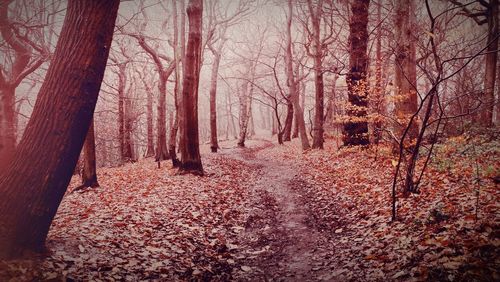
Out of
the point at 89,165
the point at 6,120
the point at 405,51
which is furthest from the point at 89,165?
the point at 405,51

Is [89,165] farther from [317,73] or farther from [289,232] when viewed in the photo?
[317,73]

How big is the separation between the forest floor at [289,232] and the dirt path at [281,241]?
2cm

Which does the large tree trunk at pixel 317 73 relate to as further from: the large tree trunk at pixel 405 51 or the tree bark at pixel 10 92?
the tree bark at pixel 10 92

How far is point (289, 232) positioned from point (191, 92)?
6.80m

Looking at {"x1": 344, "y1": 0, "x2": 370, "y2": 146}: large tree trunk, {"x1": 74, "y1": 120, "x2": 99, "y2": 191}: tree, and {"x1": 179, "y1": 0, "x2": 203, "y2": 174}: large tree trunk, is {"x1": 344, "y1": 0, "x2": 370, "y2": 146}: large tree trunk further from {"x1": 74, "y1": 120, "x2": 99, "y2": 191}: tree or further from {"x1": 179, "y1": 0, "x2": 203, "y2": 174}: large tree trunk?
{"x1": 74, "y1": 120, "x2": 99, "y2": 191}: tree

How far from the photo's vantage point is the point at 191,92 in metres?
10.8

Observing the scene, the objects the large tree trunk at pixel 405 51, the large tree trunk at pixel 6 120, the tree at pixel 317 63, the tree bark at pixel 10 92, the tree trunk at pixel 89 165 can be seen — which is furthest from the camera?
the tree at pixel 317 63

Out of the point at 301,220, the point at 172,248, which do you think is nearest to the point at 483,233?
the point at 301,220

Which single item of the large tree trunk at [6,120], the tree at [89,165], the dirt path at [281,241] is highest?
the large tree trunk at [6,120]

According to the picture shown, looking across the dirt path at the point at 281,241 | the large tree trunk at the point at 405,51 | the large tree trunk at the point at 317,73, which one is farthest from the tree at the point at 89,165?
Answer: the large tree trunk at the point at 317,73

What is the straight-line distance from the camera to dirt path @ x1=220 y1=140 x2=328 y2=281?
4.51 metres

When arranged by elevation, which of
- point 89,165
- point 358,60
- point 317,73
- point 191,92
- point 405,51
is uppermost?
point 317,73

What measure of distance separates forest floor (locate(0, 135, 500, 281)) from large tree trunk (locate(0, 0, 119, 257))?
45 cm

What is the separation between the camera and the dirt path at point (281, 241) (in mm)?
4508
